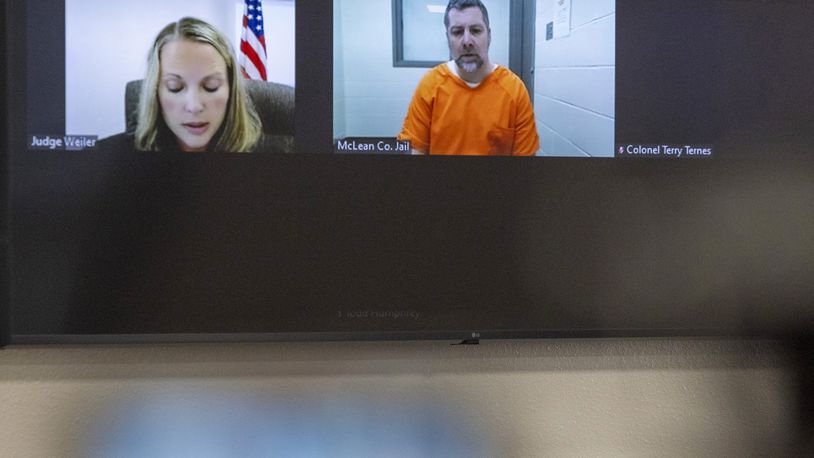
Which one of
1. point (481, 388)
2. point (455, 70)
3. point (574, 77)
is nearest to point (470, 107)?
point (455, 70)

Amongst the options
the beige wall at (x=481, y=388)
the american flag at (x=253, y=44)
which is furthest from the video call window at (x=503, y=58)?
the beige wall at (x=481, y=388)

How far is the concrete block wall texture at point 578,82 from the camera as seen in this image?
937mm

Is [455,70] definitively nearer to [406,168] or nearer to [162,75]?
[406,168]

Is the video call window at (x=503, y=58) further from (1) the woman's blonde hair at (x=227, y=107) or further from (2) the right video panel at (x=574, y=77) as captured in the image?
(1) the woman's blonde hair at (x=227, y=107)

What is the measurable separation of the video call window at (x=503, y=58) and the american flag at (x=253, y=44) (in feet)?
0.36

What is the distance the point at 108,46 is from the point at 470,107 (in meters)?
0.55

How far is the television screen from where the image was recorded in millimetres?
895

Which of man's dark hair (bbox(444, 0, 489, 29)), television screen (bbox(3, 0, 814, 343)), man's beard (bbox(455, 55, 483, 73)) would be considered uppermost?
man's dark hair (bbox(444, 0, 489, 29))

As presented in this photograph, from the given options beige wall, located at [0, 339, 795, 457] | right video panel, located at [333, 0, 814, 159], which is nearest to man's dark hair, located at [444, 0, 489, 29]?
right video panel, located at [333, 0, 814, 159]

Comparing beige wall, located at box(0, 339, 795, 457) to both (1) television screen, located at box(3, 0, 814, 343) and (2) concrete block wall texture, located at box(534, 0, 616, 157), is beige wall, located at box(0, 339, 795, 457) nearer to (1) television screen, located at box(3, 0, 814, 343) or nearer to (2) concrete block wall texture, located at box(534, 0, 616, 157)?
(1) television screen, located at box(3, 0, 814, 343)

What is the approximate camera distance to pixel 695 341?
1.06 m

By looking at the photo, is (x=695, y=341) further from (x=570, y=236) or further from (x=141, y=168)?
(x=141, y=168)

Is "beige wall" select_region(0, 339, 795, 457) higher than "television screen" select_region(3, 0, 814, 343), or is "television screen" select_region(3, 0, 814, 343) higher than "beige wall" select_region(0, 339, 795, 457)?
"television screen" select_region(3, 0, 814, 343)

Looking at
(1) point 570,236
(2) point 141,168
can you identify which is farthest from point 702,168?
(2) point 141,168
